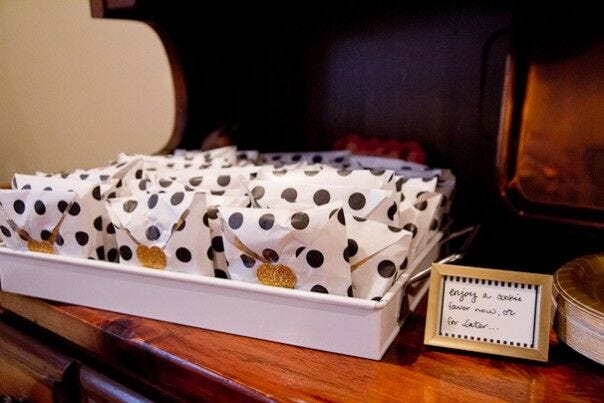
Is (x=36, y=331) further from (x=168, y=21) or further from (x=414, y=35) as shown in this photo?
(x=414, y=35)

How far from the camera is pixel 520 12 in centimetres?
79

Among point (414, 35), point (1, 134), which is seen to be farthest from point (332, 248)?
point (1, 134)

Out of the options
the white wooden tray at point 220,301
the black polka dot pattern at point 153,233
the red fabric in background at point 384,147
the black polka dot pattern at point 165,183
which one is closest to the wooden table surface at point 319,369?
the white wooden tray at point 220,301

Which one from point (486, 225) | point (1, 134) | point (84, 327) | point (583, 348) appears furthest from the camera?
point (1, 134)

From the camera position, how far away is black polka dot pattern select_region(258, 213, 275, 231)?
593 mm

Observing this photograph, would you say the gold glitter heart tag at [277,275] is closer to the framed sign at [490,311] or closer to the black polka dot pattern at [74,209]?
the framed sign at [490,311]

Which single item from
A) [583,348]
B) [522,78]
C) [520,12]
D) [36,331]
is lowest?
[36,331]

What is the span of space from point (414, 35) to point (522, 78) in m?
0.34

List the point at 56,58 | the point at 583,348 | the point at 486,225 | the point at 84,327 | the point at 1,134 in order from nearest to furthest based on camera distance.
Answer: the point at 583,348, the point at 84,327, the point at 486,225, the point at 56,58, the point at 1,134

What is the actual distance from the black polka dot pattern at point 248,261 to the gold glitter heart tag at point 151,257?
4.9 inches

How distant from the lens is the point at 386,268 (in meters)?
0.60

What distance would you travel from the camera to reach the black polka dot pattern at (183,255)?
0.66 metres

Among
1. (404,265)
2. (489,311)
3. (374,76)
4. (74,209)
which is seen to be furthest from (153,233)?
(374,76)

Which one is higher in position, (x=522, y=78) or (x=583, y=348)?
(x=522, y=78)
